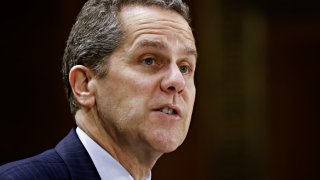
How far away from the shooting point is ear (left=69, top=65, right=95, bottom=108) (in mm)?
2207

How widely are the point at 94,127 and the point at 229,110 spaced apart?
2.49 m

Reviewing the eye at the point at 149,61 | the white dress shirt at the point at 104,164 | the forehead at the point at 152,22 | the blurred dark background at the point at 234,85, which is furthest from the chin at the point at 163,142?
the blurred dark background at the point at 234,85

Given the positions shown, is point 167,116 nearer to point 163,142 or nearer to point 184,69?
point 163,142

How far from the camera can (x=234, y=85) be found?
459cm

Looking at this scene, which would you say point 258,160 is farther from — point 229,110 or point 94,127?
point 94,127

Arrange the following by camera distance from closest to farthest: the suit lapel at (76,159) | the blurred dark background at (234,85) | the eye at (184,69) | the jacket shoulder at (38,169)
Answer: the jacket shoulder at (38,169) < the suit lapel at (76,159) < the eye at (184,69) < the blurred dark background at (234,85)

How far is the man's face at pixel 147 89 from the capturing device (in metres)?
2.12

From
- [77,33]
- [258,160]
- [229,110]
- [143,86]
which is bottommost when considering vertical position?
[258,160]

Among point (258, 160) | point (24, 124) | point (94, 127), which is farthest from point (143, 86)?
point (258, 160)

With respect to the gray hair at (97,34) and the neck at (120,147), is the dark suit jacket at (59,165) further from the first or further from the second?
the gray hair at (97,34)

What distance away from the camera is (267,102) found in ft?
15.0

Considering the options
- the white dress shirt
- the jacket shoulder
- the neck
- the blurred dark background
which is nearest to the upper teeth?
the neck

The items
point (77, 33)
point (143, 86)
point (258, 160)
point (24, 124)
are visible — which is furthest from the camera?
point (258, 160)

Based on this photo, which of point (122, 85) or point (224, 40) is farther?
point (224, 40)
